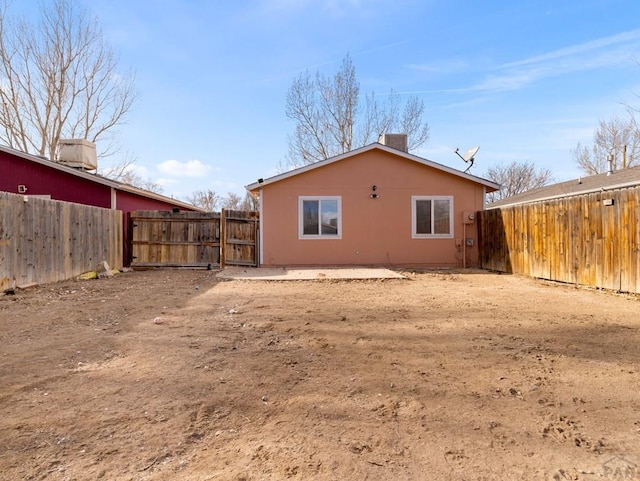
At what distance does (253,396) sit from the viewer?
8.80ft

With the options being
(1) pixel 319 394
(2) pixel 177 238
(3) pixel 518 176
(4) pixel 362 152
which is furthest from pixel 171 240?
→ (3) pixel 518 176

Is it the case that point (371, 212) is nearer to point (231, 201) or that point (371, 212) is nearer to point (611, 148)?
point (611, 148)

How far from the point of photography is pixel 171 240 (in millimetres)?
11617

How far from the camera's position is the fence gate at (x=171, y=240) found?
11609 mm

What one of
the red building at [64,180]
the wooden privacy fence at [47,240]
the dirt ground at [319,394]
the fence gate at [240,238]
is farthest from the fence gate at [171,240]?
the dirt ground at [319,394]

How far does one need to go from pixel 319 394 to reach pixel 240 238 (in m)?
9.63

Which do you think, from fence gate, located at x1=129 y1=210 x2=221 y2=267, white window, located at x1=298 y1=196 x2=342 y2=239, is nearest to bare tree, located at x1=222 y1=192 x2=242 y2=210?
fence gate, located at x1=129 y1=210 x2=221 y2=267

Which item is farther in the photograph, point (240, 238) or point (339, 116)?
point (339, 116)

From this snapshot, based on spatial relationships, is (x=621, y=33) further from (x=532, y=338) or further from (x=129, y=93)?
(x=129, y=93)

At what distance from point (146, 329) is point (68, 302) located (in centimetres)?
270

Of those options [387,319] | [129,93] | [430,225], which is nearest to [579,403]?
[387,319]

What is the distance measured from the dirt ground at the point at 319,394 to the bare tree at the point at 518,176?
1276 inches

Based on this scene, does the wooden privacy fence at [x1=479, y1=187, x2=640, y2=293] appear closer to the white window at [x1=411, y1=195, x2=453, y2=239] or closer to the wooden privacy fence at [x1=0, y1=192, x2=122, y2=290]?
the white window at [x1=411, y1=195, x2=453, y2=239]

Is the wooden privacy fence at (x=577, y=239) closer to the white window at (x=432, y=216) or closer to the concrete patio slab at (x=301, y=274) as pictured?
the white window at (x=432, y=216)
